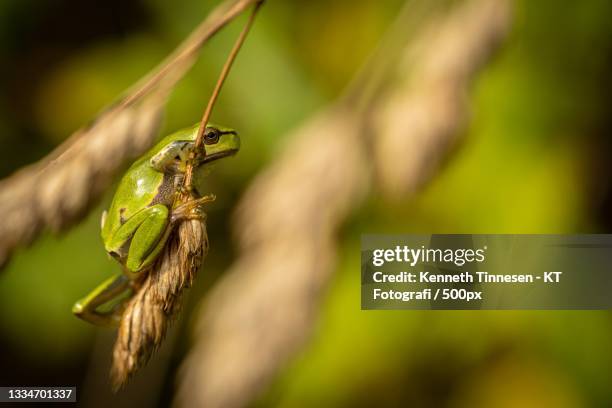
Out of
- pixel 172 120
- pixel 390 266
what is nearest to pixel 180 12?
pixel 172 120

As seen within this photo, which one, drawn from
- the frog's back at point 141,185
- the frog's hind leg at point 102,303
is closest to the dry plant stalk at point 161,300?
the frog's back at point 141,185

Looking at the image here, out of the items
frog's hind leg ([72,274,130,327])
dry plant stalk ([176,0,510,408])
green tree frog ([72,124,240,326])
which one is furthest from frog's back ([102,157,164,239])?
dry plant stalk ([176,0,510,408])

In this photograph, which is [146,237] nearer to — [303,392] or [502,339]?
[303,392]

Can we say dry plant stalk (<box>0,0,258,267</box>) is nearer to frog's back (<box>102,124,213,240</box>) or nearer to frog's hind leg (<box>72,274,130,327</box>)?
frog's back (<box>102,124,213,240</box>)

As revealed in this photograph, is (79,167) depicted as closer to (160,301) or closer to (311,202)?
(160,301)

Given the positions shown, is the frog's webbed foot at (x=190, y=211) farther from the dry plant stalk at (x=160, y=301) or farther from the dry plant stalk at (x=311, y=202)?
the dry plant stalk at (x=311, y=202)
